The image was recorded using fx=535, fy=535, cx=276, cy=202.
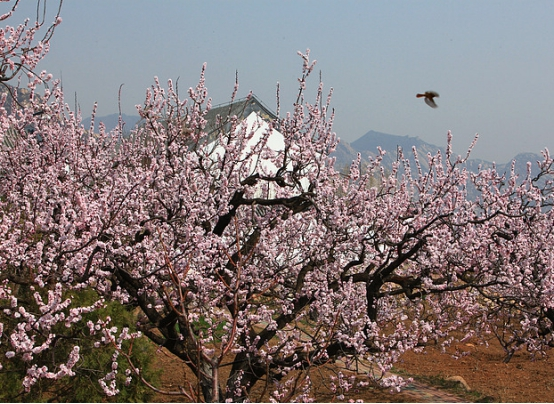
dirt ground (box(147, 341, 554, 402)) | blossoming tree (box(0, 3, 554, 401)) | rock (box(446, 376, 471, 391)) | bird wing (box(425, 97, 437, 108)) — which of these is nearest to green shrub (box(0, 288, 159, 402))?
blossoming tree (box(0, 3, 554, 401))

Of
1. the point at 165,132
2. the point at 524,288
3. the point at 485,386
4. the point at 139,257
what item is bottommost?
the point at 485,386

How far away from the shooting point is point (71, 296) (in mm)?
6359

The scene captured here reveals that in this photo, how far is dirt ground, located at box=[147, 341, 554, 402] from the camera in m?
9.85

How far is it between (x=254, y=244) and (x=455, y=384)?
7.08 meters

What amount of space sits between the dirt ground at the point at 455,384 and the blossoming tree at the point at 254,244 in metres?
1.22

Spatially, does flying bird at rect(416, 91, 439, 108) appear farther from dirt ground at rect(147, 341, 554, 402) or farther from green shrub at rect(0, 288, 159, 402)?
green shrub at rect(0, 288, 159, 402)

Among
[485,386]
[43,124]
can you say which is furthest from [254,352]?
[485,386]

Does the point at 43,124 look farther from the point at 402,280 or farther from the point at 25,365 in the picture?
the point at 402,280

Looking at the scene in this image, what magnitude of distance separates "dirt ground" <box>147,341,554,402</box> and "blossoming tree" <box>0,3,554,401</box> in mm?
1218

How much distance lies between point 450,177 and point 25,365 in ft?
20.2

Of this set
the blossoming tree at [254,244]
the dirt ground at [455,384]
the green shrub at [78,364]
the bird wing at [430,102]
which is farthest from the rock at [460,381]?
the green shrub at [78,364]

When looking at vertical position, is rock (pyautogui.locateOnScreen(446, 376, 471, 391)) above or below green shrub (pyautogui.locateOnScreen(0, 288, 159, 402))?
below

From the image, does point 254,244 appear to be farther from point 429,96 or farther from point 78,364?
point 429,96

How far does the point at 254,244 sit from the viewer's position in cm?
663
